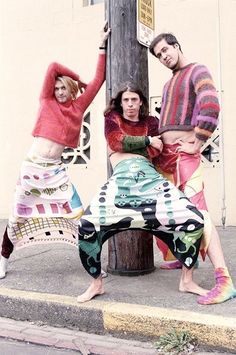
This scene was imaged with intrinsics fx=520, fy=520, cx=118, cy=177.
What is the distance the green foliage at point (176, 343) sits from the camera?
3.00m

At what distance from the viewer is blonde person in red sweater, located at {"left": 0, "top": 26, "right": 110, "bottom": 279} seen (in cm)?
416

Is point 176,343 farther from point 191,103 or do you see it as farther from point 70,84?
point 70,84

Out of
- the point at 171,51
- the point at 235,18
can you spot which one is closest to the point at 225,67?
the point at 235,18

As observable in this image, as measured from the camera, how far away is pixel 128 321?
3285mm

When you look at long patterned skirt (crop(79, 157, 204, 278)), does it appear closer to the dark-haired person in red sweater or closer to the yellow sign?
the dark-haired person in red sweater

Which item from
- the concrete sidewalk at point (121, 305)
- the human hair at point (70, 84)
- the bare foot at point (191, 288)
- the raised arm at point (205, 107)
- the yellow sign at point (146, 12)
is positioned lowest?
the concrete sidewalk at point (121, 305)

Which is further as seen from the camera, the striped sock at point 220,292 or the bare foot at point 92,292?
the bare foot at point 92,292

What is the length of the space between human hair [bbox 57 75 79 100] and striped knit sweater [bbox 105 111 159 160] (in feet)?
2.03

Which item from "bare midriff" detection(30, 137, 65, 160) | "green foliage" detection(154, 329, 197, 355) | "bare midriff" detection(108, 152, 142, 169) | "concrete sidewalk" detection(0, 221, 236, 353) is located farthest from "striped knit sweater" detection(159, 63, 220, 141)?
"green foliage" detection(154, 329, 197, 355)

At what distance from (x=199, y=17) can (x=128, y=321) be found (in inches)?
188

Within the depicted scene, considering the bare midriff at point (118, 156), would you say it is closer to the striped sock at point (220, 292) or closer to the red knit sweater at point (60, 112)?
the red knit sweater at point (60, 112)

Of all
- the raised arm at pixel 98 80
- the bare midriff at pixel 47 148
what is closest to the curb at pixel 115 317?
the bare midriff at pixel 47 148

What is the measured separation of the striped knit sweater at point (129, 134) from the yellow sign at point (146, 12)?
0.95 meters

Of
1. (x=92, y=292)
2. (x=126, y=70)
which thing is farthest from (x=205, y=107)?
(x=92, y=292)
